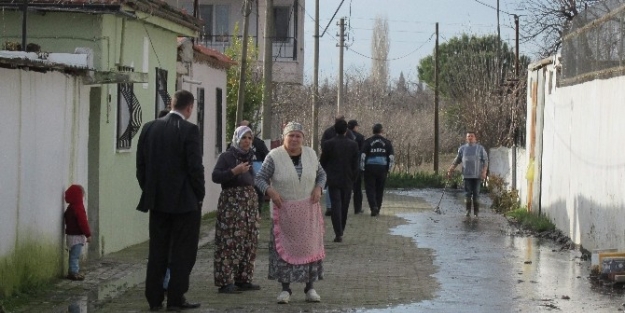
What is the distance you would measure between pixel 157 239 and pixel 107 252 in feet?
15.7

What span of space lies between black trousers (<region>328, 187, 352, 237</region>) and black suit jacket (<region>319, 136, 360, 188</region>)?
160mm

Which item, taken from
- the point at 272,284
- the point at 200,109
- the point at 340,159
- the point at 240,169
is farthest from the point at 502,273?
the point at 200,109

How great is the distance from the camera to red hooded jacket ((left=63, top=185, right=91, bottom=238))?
43.9 ft

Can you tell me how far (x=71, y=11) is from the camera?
15.4 m

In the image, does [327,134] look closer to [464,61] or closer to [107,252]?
[107,252]

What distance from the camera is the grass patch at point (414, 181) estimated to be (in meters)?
39.1

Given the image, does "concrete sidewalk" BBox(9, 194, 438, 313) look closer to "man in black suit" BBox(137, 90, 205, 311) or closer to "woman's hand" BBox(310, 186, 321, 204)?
"man in black suit" BBox(137, 90, 205, 311)

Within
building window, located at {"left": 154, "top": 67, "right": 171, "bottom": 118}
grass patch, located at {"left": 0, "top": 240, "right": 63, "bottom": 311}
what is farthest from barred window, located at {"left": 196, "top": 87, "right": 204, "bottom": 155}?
grass patch, located at {"left": 0, "top": 240, "right": 63, "bottom": 311}

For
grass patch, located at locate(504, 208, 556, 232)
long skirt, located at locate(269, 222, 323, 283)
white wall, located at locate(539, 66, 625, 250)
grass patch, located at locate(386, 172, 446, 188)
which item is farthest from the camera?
grass patch, located at locate(386, 172, 446, 188)

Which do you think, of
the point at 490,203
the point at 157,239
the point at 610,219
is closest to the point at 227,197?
the point at 157,239

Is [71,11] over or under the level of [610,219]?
over

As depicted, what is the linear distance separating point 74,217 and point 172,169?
2.49 m

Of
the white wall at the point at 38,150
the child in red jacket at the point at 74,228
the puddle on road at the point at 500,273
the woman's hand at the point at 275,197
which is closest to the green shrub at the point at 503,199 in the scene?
the puddle on road at the point at 500,273

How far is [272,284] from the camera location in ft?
45.0
